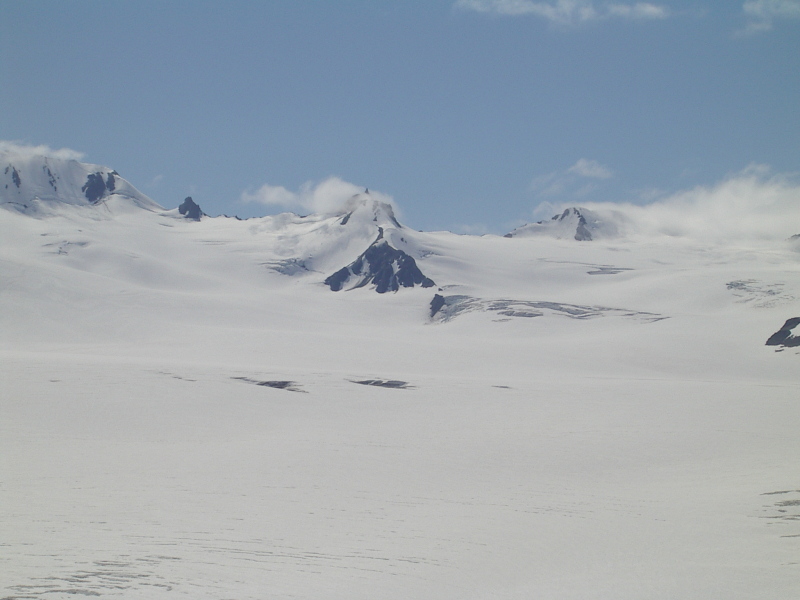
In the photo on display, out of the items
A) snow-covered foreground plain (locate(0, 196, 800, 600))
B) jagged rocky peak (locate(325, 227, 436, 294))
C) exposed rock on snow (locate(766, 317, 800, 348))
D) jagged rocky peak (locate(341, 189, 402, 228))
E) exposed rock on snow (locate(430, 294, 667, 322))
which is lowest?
snow-covered foreground plain (locate(0, 196, 800, 600))

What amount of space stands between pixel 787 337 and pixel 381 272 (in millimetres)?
69227

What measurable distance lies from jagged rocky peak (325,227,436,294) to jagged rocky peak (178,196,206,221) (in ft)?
225

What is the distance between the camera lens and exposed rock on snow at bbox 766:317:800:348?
6547 centimetres

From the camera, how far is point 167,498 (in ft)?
63.9

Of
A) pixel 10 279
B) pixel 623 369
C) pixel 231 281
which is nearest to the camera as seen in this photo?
pixel 623 369

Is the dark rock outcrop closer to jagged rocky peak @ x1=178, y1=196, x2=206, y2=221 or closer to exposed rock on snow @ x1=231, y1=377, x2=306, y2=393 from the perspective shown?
jagged rocky peak @ x1=178, y1=196, x2=206, y2=221

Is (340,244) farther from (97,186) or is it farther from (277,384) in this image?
(277,384)

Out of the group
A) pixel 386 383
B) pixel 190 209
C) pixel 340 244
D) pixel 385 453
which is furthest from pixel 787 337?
pixel 190 209

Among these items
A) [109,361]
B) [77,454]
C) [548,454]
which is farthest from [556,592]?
[109,361]

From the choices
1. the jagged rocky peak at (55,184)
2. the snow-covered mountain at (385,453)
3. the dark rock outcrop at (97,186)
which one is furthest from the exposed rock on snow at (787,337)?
the dark rock outcrop at (97,186)

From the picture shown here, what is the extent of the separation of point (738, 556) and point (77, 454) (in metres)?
21.8

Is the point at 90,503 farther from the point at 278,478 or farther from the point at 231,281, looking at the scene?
the point at 231,281

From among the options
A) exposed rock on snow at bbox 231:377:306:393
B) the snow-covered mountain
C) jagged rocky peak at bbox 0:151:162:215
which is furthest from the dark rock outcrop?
exposed rock on snow at bbox 231:377:306:393

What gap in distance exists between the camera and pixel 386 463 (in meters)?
25.8
